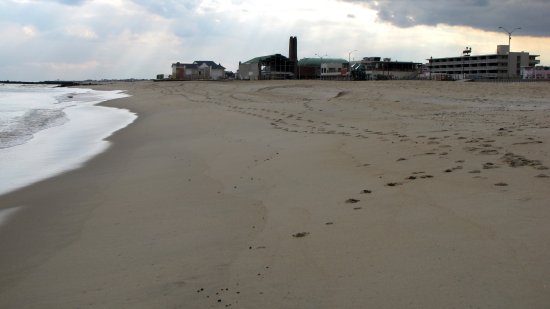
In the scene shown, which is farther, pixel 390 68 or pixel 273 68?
pixel 390 68

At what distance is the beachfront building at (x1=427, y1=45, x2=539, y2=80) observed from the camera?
359 feet

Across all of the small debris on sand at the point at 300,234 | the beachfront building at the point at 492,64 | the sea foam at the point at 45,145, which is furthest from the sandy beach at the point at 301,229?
the beachfront building at the point at 492,64

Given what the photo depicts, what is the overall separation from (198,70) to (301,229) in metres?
119

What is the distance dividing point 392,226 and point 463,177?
1957 mm

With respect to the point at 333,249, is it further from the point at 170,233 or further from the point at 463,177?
the point at 463,177

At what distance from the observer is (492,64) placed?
363ft

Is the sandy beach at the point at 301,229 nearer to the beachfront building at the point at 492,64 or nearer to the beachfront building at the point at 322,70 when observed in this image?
the beachfront building at the point at 322,70

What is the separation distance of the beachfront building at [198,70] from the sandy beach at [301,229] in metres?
111

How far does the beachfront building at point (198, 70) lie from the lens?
385 feet

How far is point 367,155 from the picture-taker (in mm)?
8289

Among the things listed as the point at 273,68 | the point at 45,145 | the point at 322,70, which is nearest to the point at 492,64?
the point at 322,70

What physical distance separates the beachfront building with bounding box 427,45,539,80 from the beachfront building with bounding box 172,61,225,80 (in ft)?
165

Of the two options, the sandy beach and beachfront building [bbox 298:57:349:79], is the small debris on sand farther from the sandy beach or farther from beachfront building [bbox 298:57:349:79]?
beachfront building [bbox 298:57:349:79]

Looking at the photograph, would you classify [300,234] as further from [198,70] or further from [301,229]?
[198,70]
